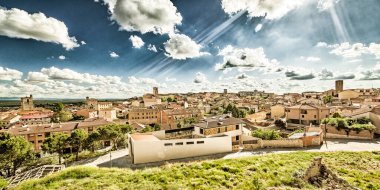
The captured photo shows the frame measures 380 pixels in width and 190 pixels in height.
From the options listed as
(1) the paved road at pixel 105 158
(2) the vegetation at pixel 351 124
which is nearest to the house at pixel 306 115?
(2) the vegetation at pixel 351 124

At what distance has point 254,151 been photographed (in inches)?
1208

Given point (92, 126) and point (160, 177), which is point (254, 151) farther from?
point (92, 126)

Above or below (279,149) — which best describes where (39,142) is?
below

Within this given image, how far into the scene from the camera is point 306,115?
5194 centimetres

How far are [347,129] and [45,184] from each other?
39076mm

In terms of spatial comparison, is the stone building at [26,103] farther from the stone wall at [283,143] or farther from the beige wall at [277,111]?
the stone wall at [283,143]

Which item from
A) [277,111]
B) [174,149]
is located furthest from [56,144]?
[277,111]

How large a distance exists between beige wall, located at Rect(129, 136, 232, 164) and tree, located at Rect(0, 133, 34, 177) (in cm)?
1593

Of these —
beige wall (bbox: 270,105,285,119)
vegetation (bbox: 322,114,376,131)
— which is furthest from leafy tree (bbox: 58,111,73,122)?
vegetation (bbox: 322,114,376,131)

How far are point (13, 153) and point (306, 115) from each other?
53762 mm

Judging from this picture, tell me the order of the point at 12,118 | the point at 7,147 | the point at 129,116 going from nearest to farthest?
1. the point at 7,147
2. the point at 129,116
3. the point at 12,118

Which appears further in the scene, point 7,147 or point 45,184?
point 7,147

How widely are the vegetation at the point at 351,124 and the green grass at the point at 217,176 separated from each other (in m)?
10.6

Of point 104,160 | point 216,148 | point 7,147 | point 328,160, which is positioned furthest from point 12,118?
point 328,160
